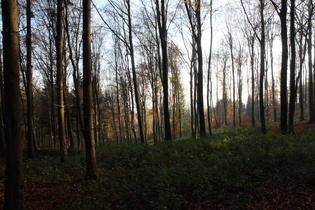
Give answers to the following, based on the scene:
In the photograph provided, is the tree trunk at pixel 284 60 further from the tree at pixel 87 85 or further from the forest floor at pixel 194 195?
the tree at pixel 87 85

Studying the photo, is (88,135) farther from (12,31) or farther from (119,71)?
(119,71)

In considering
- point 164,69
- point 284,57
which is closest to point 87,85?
point 164,69

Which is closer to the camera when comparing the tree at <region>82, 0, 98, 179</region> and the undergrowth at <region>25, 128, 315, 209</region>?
the undergrowth at <region>25, 128, 315, 209</region>

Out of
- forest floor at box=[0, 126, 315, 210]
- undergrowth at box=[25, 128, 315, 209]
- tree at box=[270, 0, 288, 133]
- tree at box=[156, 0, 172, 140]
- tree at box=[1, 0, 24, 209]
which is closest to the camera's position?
tree at box=[1, 0, 24, 209]

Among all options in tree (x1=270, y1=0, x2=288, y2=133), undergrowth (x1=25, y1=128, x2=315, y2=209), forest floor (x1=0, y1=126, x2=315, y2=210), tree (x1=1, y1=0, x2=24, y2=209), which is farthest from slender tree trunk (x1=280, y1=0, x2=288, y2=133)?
tree (x1=1, y1=0, x2=24, y2=209)

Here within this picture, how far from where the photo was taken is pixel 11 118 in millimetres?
3334

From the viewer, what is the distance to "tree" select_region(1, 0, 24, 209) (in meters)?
3.33

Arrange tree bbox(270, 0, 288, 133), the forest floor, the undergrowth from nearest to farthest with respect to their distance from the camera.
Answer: the forest floor
the undergrowth
tree bbox(270, 0, 288, 133)

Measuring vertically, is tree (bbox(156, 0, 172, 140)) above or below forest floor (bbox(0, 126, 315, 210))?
above

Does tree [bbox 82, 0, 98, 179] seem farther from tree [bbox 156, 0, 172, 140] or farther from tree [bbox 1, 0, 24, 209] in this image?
tree [bbox 156, 0, 172, 140]

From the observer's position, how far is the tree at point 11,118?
3328 mm

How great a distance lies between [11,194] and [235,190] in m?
4.78

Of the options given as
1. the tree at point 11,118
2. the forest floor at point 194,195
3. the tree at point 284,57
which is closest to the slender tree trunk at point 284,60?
the tree at point 284,57

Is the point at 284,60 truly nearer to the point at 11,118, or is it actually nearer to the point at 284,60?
the point at 284,60
